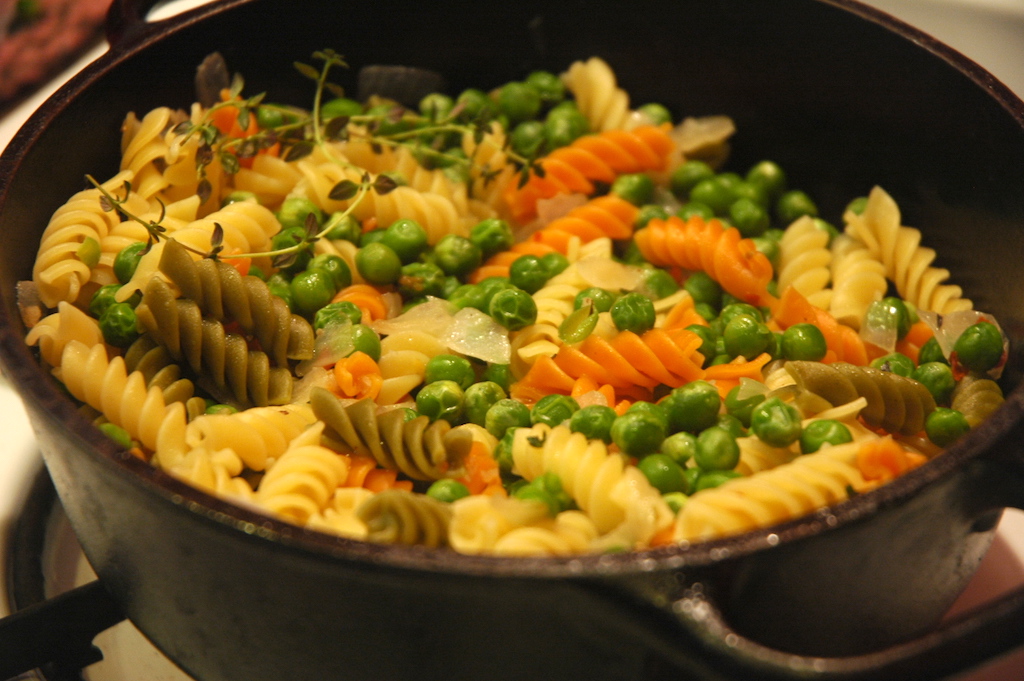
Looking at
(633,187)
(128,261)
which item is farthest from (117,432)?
(633,187)

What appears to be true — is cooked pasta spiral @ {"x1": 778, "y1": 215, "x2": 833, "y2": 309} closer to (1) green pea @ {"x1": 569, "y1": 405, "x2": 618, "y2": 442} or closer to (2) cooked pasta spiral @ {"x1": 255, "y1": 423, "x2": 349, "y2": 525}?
(1) green pea @ {"x1": 569, "y1": 405, "x2": 618, "y2": 442}

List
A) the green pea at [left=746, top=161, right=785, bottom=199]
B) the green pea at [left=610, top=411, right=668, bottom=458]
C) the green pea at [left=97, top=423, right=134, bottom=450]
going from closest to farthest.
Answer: the green pea at [left=97, top=423, right=134, bottom=450], the green pea at [left=610, top=411, right=668, bottom=458], the green pea at [left=746, top=161, right=785, bottom=199]

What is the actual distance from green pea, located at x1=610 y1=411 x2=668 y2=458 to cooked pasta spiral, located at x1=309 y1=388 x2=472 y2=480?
1.15ft

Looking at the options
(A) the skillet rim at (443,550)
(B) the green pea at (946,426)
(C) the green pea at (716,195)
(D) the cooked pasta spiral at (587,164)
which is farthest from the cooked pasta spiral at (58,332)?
(B) the green pea at (946,426)

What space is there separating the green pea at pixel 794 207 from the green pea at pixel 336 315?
148 centimetres

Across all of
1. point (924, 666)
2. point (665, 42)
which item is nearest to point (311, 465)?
point (924, 666)

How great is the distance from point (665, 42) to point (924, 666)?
233cm

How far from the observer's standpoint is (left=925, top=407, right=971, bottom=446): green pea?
226 centimetres

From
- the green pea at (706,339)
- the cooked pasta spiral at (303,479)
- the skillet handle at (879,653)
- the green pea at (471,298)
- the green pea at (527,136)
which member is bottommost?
the cooked pasta spiral at (303,479)

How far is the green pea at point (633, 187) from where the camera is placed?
10.2ft

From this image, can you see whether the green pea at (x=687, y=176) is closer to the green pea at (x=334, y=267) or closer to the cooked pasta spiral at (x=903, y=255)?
the cooked pasta spiral at (x=903, y=255)

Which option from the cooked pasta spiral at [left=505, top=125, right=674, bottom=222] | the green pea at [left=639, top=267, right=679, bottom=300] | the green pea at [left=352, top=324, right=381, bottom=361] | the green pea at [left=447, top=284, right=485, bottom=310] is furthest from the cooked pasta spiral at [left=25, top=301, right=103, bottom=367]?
the green pea at [left=639, top=267, right=679, bottom=300]

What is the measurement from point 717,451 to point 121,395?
135 cm

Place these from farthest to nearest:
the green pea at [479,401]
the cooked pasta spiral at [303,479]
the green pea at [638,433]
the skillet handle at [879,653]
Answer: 1. the green pea at [479,401]
2. the green pea at [638,433]
3. the cooked pasta spiral at [303,479]
4. the skillet handle at [879,653]
